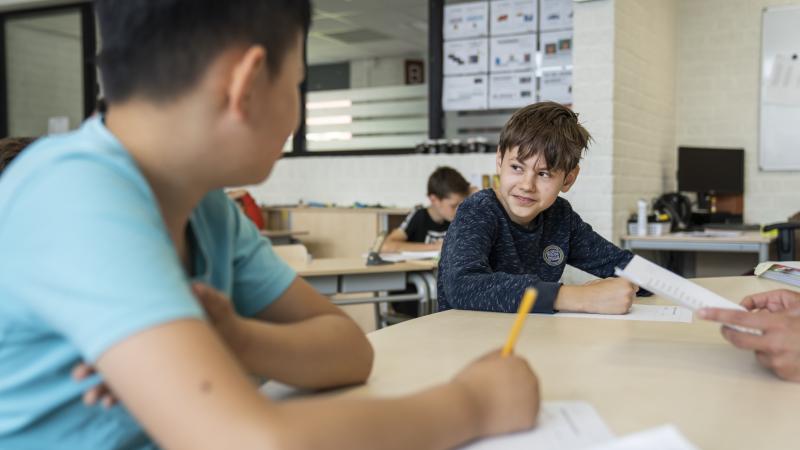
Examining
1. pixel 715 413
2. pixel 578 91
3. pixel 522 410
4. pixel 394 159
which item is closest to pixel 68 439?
pixel 522 410

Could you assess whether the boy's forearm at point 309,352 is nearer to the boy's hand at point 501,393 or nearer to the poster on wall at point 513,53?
the boy's hand at point 501,393

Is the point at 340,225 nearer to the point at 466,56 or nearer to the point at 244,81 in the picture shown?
the point at 466,56

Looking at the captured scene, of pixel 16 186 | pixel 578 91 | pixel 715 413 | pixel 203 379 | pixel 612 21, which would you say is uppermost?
pixel 612 21

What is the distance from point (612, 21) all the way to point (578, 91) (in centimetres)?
42

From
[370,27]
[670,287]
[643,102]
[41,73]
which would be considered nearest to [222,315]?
[670,287]

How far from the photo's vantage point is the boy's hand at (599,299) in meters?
1.37

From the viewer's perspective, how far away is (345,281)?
3336 mm

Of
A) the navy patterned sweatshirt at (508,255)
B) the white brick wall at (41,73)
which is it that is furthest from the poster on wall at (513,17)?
the white brick wall at (41,73)

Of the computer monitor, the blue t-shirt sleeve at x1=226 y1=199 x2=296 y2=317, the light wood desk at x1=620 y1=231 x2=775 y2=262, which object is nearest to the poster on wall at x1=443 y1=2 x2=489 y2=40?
the computer monitor

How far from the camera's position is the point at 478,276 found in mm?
1463

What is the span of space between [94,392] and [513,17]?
5.03 metres

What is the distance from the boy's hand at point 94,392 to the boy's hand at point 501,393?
0.31 meters

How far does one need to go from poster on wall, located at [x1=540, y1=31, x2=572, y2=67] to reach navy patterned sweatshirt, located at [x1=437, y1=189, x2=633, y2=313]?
3.35 meters

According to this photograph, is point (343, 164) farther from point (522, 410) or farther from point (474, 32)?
point (522, 410)
